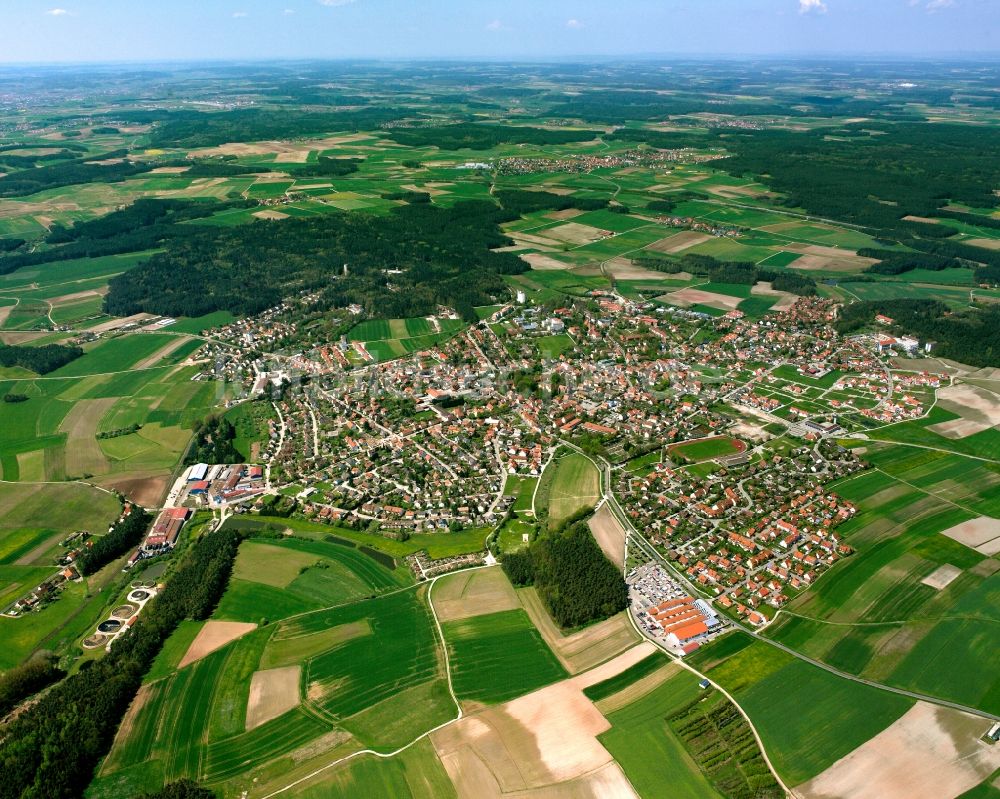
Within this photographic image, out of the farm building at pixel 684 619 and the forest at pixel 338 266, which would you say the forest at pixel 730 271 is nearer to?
the forest at pixel 338 266

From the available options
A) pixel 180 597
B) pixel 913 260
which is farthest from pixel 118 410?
pixel 913 260

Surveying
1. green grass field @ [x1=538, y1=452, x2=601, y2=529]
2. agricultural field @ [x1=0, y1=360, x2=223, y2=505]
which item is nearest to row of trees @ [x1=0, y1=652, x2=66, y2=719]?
agricultural field @ [x1=0, y1=360, x2=223, y2=505]

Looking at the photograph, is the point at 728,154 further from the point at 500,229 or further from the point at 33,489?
the point at 33,489

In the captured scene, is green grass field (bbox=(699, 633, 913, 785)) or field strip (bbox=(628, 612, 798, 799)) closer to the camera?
field strip (bbox=(628, 612, 798, 799))

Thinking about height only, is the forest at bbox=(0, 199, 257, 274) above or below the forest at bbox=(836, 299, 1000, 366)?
above

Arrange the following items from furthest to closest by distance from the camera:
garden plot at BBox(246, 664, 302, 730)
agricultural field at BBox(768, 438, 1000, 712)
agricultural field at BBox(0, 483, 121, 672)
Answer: agricultural field at BBox(0, 483, 121, 672) → agricultural field at BBox(768, 438, 1000, 712) → garden plot at BBox(246, 664, 302, 730)

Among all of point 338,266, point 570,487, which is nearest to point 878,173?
point 338,266

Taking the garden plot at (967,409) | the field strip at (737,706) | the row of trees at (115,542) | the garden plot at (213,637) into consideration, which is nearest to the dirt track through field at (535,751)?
the field strip at (737,706)

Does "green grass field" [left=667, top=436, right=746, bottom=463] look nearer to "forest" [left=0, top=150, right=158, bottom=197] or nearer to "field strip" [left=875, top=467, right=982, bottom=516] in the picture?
"field strip" [left=875, top=467, right=982, bottom=516]
